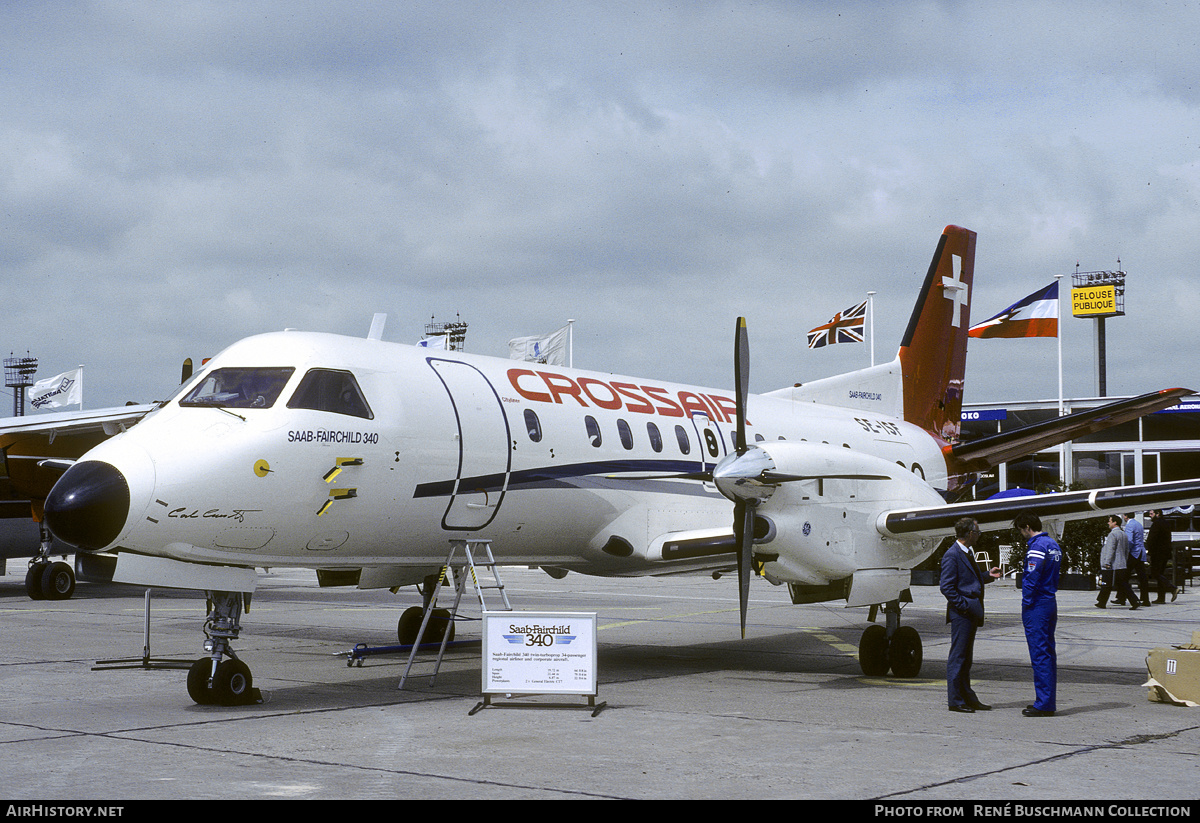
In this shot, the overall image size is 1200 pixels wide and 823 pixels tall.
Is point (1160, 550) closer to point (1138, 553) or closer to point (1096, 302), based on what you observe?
point (1138, 553)

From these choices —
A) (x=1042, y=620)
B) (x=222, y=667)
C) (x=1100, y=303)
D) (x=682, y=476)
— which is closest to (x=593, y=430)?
(x=682, y=476)

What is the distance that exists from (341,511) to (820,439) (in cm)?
768

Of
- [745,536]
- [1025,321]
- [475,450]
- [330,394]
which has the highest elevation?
[1025,321]

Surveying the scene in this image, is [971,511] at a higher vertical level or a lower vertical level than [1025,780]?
higher

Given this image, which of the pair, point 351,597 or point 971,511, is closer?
point 971,511

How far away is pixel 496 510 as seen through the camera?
11.7 m

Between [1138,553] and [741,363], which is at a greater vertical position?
[741,363]

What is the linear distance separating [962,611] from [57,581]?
67.3 feet

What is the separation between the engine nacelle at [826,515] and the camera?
1134 cm

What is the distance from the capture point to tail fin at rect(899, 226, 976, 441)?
61.4ft

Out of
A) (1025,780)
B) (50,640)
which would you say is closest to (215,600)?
(1025,780)

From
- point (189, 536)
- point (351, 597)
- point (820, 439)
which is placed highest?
point (820, 439)

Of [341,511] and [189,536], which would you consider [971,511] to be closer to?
[341,511]

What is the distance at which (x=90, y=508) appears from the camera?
28.2 ft
